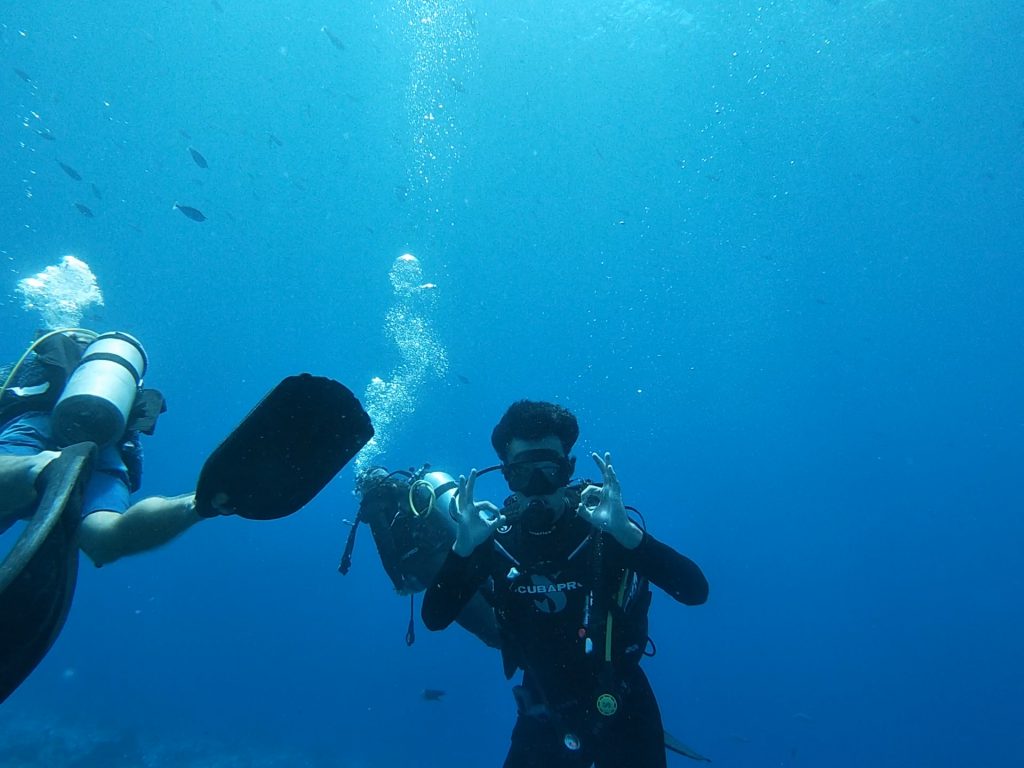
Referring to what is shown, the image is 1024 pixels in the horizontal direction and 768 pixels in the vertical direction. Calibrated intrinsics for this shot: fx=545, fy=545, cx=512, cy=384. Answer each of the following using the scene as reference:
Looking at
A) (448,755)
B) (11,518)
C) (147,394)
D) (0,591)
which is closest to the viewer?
(0,591)

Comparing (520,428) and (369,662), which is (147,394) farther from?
(369,662)

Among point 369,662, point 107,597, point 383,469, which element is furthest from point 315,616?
point 383,469

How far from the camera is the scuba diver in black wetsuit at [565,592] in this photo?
3398 millimetres

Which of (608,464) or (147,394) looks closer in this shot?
(608,464)

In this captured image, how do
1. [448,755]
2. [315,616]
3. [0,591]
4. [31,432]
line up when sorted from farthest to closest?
[315,616] → [448,755] → [31,432] → [0,591]

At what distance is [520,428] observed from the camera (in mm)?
3842

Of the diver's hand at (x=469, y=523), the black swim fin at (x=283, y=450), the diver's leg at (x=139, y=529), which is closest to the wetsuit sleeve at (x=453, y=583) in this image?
the diver's hand at (x=469, y=523)

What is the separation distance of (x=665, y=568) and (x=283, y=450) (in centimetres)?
240

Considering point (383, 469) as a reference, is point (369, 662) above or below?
above

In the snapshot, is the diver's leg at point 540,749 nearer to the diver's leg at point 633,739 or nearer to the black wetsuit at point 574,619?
the black wetsuit at point 574,619

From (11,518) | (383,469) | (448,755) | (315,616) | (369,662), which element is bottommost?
(11,518)

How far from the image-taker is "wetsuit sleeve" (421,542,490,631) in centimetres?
360

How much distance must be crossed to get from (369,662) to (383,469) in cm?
6455

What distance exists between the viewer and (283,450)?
2861 mm
